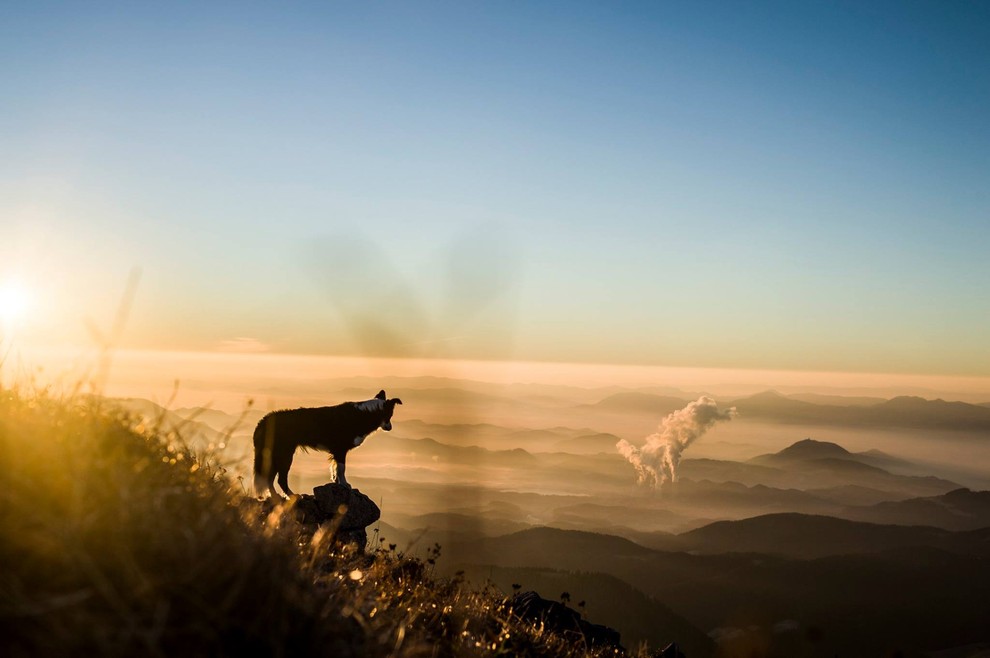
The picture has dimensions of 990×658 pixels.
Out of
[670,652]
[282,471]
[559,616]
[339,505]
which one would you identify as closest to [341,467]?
[339,505]

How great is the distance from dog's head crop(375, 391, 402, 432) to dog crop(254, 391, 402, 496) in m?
0.03

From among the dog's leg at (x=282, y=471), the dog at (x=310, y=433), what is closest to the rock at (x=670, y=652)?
the dog at (x=310, y=433)

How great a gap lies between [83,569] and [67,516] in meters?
0.60

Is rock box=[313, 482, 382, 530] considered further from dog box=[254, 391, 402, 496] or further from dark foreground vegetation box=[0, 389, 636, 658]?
dark foreground vegetation box=[0, 389, 636, 658]

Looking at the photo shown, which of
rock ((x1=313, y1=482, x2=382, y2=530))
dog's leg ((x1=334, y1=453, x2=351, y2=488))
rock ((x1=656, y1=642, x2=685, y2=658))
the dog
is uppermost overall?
the dog

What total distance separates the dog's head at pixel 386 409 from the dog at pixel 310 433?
32 mm

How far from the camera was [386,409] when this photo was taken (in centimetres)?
1855

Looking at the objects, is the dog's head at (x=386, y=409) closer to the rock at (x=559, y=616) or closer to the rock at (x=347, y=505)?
the rock at (x=347, y=505)

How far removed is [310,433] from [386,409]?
94.2 inches

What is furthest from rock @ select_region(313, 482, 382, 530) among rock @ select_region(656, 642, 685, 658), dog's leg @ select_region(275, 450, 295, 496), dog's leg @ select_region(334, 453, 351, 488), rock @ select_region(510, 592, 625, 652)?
rock @ select_region(656, 642, 685, 658)

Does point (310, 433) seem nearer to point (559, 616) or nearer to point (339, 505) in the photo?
point (339, 505)

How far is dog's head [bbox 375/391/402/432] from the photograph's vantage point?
18.4 metres

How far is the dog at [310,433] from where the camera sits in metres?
16.0

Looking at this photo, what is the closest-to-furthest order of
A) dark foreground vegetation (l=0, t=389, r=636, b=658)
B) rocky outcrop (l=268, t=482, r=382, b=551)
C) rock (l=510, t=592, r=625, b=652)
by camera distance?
dark foreground vegetation (l=0, t=389, r=636, b=658) < rock (l=510, t=592, r=625, b=652) < rocky outcrop (l=268, t=482, r=382, b=551)
